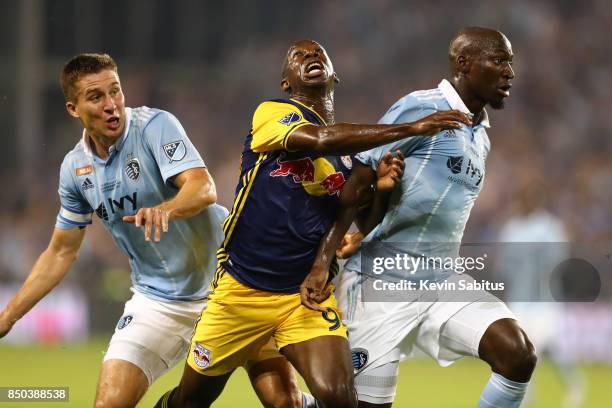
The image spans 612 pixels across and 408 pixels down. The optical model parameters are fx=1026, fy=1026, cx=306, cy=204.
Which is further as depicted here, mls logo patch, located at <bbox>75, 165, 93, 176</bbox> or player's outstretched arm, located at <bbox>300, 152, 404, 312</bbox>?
mls logo patch, located at <bbox>75, 165, 93, 176</bbox>

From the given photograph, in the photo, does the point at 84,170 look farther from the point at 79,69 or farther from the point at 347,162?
the point at 347,162

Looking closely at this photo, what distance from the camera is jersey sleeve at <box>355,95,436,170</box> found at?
217 inches

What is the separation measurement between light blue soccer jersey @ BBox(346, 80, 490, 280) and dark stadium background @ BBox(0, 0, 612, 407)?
9.22 metres

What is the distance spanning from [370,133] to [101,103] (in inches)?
67.5

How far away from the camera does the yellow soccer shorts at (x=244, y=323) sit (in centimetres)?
534

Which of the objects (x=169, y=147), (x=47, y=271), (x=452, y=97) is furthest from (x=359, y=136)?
(x=47, y=271)

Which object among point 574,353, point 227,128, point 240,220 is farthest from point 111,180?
point 227,128

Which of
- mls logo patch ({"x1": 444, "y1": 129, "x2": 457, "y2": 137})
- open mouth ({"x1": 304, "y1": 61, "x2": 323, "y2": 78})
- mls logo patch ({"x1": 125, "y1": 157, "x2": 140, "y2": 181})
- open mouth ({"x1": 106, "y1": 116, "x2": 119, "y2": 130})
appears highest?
open mouth ({"x1": 304, "y1": 61, "x2": 323, "y2": 78})

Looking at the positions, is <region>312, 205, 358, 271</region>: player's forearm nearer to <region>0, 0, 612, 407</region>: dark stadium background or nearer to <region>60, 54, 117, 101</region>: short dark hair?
<region>60, 54, 117, 101</region>: short dark hair

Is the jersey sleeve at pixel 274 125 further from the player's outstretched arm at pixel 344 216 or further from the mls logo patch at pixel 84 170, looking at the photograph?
the mls logo patch at pixel 84 170

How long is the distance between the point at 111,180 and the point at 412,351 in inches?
77.8

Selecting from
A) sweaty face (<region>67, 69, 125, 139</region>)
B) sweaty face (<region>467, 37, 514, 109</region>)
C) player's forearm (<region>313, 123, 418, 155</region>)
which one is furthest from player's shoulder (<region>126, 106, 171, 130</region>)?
sweaty face (<region>467, 37, 514, 109</region>)

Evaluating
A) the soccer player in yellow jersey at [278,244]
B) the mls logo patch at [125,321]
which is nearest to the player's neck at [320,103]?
the soccer player in yellow jersey at [278,244]

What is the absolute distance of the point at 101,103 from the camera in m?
5.77
